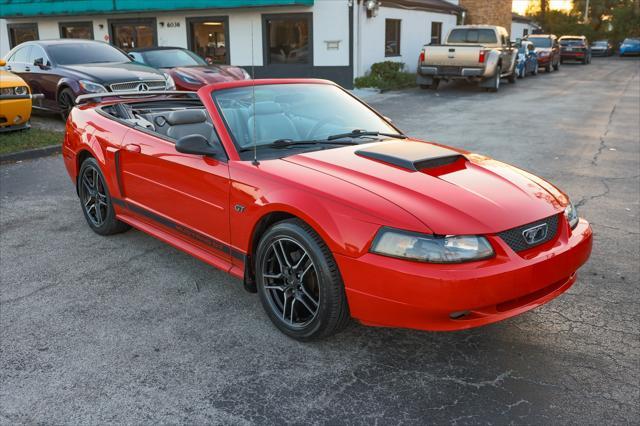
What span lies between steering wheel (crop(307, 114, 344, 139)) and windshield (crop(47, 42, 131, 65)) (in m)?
9.21

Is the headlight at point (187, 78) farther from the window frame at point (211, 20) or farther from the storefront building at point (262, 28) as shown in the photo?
the window frame at point (211, 20)

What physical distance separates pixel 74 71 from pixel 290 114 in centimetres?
853

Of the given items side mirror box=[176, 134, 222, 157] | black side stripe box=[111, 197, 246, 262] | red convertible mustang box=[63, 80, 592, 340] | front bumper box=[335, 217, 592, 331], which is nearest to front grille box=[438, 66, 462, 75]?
red convertible mustang box=[63, 80, 592, 340]

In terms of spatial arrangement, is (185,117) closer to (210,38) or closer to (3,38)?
(210,38)

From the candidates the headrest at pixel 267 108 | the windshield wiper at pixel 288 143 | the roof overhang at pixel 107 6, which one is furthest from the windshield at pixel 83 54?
the windshield wiper at pixel 288 143

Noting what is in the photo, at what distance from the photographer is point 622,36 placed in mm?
55312

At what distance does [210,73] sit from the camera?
13406 mm

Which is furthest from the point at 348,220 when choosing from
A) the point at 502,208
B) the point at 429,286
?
the point at 502,208

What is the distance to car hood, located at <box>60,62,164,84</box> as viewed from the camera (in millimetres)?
10922

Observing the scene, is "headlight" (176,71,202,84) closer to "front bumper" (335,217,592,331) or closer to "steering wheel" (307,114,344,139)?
"steering wheel" (307,114,344,139)

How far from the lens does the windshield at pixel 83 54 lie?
11.9 meters

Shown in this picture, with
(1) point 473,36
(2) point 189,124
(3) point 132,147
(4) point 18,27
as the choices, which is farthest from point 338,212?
(4) point 18,27

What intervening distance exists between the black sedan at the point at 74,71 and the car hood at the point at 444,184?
25.7 ft

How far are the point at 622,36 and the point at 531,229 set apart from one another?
61093 mm
